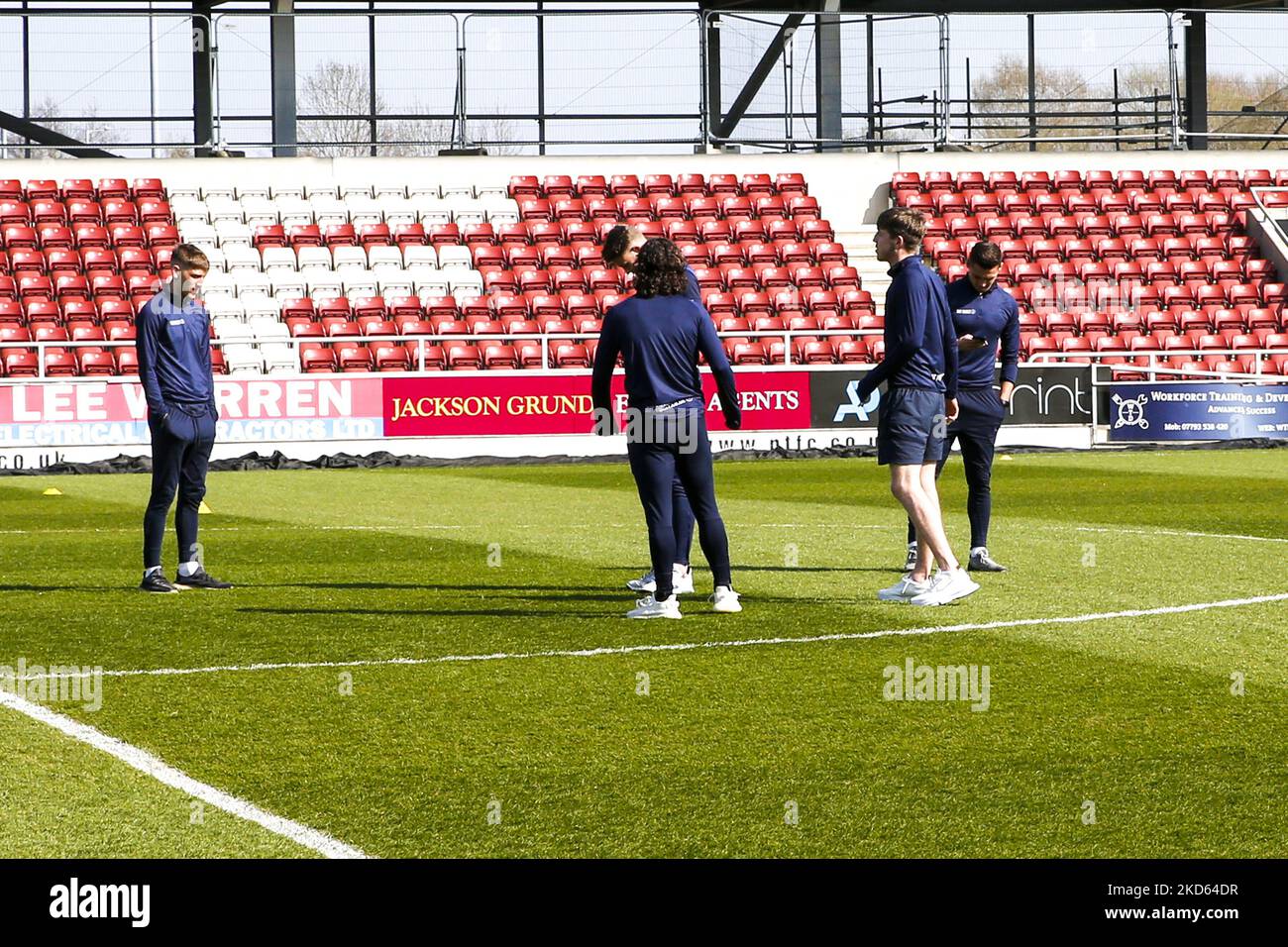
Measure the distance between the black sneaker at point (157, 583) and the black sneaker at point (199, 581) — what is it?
166mm

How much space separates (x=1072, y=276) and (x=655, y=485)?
24.9 m

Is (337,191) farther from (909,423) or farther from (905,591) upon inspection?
(909,423)

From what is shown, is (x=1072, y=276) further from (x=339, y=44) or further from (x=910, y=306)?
(x=910, y=306)

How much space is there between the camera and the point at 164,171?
33.6m

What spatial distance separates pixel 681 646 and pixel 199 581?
3.86 metres

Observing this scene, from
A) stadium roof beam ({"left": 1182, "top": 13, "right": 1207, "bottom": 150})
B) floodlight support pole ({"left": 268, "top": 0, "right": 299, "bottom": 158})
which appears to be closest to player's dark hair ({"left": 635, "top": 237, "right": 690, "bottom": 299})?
floodlight support pole ({"left": 268, "top": 0, "right": 299, "bottom": 158})

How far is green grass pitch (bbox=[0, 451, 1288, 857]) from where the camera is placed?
5.27 metres

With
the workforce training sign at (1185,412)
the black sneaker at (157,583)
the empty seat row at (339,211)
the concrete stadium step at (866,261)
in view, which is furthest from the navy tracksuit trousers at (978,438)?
the empty seat row at (339,211)

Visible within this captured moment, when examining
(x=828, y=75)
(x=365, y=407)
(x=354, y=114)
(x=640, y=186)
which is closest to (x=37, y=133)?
(x=354, y=114)

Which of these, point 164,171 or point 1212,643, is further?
point 164,171

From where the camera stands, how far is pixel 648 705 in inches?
280

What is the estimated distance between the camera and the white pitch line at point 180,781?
200 inches

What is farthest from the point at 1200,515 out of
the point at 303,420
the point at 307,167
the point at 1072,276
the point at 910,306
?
the point at 307,167

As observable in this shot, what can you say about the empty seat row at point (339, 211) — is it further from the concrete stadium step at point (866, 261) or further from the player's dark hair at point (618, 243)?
the player's dark hair at point (618, 243)
